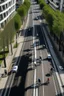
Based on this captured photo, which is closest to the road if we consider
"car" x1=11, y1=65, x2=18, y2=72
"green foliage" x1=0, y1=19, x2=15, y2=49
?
"car" x1=11, y1=65, x2=18, y2=72

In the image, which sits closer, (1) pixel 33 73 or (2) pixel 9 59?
(1) pixel 33 73

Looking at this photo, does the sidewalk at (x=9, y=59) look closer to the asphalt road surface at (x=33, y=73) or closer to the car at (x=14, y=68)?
the car at (x=14, y=68)

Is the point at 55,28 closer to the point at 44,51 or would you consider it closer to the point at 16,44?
the point at 44,51

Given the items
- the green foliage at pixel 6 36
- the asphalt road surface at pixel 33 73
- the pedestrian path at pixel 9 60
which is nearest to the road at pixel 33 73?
the asphalt road surface at pixel 33 73

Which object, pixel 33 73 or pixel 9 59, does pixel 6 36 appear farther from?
pixel 33 73

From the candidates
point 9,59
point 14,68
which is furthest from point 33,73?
point 9,59

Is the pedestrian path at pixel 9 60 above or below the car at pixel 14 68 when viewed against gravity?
below

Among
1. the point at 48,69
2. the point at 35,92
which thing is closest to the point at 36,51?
the point at 48,69

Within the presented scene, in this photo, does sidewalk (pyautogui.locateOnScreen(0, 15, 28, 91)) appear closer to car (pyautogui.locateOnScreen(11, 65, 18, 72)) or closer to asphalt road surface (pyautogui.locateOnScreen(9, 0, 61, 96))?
car (pyautogui.locateOnScreen(11, 65, 18, 72))
